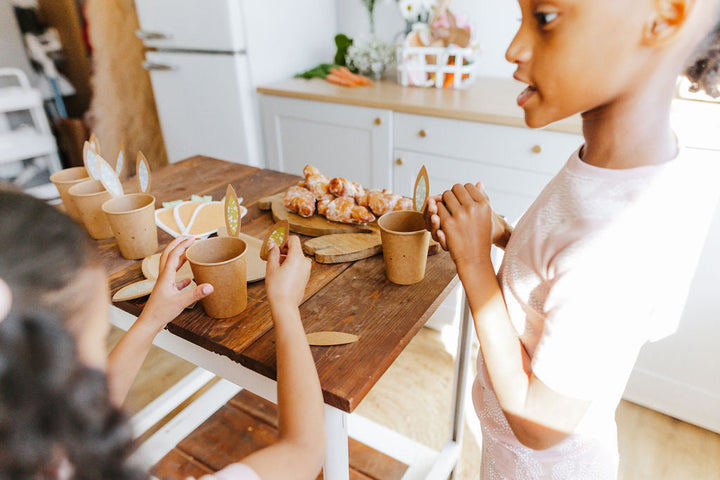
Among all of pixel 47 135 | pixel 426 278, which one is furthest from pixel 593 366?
pixel 47 135

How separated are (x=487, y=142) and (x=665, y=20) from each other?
1291 mm

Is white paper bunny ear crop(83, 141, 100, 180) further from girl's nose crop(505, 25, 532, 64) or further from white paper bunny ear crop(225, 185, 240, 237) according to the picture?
girl's nose crop(505, 25, 532, 64)

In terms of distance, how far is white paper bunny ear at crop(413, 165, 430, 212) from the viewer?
2.79 feet

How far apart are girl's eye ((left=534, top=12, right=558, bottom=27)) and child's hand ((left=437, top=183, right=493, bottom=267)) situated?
0.26m

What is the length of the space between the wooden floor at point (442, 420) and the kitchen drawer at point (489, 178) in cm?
65

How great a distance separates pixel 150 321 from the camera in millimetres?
721

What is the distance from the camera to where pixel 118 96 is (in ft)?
8.68

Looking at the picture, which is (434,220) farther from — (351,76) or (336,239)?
(351,76)

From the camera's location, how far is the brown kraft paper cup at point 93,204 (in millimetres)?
985

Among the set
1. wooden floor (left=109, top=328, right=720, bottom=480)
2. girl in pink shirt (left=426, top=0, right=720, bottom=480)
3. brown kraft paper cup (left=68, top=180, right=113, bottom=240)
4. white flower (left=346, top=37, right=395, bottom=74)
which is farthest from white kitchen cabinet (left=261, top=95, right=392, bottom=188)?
girl in pink shirt (left=426, top=0, right=720, bottom=480)

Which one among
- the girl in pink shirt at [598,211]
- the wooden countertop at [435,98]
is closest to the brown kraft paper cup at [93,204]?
the girl in pink shirt at [598,211]

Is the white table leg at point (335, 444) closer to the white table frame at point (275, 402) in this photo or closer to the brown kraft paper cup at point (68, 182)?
the white table frame at point (275, 402)

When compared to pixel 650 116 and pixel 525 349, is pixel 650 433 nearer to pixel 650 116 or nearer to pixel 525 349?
pixel 525 349

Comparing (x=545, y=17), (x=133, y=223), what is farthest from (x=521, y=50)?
(x=133, y=223)
